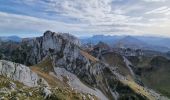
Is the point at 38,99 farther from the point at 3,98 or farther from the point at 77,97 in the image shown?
the point at 77,97

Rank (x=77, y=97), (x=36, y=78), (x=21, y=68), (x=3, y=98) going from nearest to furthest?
1. (x=3, y=98)
2. (x=77, y=97)
3. (x=21, y=68)
4. (x=36, y=78)

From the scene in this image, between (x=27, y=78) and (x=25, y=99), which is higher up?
(x=25, y=99)

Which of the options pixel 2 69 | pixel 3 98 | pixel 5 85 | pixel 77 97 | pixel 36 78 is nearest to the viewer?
pixel 3 98

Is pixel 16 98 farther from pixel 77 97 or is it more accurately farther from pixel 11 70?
pixel 11 70

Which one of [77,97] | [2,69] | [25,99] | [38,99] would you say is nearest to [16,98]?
[25,99]

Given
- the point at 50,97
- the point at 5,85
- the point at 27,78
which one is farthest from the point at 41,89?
the point at 27,78

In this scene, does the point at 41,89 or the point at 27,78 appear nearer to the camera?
the point at 41,89
